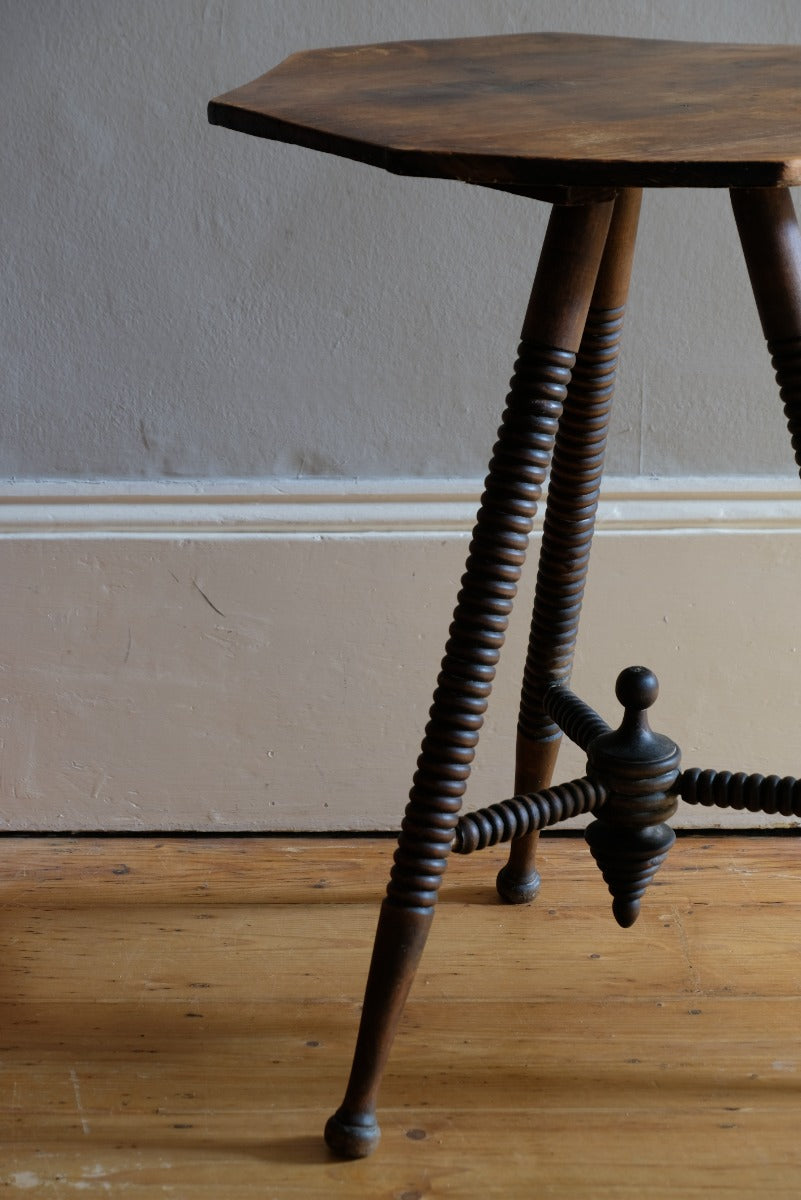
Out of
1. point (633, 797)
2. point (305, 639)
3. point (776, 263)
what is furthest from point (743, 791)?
point (305, 639)

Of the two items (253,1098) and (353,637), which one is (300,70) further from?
(253,1098)

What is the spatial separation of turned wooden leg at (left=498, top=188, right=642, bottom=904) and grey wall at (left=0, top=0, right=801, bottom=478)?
0.22 metres

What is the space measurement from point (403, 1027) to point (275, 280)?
653 millimetres

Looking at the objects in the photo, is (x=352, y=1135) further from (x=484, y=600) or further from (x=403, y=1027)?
(x=484, y=600)

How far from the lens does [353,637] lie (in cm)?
117

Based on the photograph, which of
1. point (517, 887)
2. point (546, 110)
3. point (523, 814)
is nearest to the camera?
point (546, 110)

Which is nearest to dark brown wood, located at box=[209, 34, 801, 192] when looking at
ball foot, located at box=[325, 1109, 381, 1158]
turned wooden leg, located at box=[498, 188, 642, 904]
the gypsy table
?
the gypsy table

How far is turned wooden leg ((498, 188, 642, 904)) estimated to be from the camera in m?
0.89

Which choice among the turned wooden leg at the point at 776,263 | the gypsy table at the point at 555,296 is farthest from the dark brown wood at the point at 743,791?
the turned wooden leg at the point at 776,263

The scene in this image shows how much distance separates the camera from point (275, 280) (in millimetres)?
1108

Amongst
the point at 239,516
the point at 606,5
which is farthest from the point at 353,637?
the point at 606,5

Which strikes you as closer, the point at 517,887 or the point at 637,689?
the point at 637,689

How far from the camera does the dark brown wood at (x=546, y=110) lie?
1.90 feet

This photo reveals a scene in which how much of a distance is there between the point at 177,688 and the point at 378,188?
0.50m
